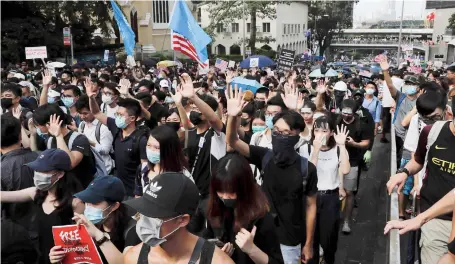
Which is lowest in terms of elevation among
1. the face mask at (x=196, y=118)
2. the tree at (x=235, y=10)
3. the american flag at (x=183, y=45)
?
the face mask at (x=196, y=118)

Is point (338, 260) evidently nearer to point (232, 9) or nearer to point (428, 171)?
point (428, 171)

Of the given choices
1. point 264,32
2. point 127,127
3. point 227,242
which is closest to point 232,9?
point 264,32

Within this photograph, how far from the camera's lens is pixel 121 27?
12555 millimetres

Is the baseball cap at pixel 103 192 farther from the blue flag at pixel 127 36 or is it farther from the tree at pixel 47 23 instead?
the tree at pixel 47 23

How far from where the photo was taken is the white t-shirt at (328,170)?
194 inches

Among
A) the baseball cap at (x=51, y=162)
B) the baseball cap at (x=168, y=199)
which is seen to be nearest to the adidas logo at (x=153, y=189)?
the baseball cap at (x=168, y=199)

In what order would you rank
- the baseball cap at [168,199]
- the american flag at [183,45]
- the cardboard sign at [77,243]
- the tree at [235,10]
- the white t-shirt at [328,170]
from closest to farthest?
1. the baseball cap at [168,199]
2. the cardboard sign at [77,243]
3. the white t-shirt at [328,170]
4. the american flag at [183,45]
5. the tree at [235,10]

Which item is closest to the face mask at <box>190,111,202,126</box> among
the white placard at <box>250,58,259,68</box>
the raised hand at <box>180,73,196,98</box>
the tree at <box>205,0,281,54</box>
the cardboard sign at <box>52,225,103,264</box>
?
the raised hand at <box>180,73,196,98</box>

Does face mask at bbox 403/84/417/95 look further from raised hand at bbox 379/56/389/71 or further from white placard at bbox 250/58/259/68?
white placard at bbox 250/58/259/68

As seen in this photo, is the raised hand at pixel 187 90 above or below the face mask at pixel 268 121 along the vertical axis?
above

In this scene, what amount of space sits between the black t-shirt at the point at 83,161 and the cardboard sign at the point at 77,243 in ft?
6.77

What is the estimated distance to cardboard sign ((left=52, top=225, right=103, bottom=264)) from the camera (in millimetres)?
2721

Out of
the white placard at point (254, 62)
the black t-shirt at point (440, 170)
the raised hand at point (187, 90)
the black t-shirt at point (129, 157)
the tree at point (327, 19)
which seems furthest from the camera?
the tree at point (327, 19)

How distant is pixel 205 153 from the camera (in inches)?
189
